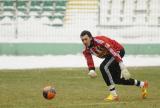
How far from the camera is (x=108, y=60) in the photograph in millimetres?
12953

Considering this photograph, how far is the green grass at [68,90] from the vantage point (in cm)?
1209

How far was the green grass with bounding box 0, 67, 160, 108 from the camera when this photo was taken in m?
12.1

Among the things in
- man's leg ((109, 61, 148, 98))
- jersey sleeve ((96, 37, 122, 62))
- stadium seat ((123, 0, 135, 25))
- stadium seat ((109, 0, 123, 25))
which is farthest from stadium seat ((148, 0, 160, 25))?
jersey sleeve ((96, 37, 122, 62))

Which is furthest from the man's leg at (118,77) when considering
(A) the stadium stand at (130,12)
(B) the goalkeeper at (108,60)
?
(A) the stadium stand at (130,12)

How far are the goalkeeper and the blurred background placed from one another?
393 inches

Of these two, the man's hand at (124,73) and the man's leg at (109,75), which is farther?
the man's leg at (109,75)

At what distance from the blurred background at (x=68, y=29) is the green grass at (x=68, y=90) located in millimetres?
1823

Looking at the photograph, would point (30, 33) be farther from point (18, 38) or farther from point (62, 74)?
point (62, 74)

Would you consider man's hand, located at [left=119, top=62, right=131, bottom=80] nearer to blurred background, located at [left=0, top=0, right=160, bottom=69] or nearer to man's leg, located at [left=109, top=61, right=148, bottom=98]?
man's leg, located at [left=109, top=61, right=148, bottom=98]

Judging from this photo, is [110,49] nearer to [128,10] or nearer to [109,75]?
[109,75]

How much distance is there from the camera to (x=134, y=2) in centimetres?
2552

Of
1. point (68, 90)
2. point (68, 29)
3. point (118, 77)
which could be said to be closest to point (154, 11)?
point (68, 29)

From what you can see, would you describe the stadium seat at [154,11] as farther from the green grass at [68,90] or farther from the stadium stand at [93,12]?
the green grass at [68,90]

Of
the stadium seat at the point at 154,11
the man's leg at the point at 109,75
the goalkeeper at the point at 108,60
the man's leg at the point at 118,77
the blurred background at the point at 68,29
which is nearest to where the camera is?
the goalkeeper at the point at 108,60
